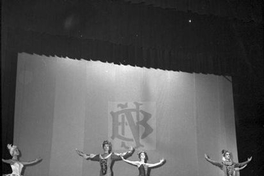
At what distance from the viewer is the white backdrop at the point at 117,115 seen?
6.63 metres

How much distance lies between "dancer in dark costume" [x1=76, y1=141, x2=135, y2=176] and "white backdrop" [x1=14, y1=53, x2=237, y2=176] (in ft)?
0.85

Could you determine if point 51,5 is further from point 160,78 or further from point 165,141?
point 165,141

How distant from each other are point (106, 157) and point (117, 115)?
0.88 meters

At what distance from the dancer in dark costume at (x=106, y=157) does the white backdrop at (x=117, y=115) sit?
0.85 feet

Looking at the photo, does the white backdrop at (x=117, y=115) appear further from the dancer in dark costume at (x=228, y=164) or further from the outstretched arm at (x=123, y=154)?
the dancer in dark costume at (x=228, y=164)

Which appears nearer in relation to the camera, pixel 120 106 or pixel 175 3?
pixel 175 3

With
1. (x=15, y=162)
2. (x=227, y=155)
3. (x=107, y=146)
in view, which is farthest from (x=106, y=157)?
(x=227, y=155)

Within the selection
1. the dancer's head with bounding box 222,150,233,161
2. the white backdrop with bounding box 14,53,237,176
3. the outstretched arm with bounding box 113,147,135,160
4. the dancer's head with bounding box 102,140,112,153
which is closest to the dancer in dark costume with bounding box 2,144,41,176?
the white backdrop with bounding box 14,53,237,176

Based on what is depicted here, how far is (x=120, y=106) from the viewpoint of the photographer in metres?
6.96

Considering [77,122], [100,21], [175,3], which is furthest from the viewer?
[77,122]

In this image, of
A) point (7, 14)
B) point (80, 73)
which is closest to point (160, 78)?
point (80, 73)

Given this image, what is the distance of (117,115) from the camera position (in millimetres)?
6883

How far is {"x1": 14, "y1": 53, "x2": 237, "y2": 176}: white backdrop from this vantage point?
6.63 meters

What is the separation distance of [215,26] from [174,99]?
1826mm
